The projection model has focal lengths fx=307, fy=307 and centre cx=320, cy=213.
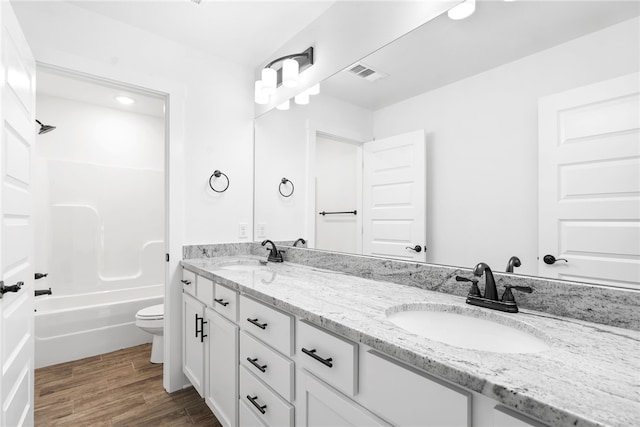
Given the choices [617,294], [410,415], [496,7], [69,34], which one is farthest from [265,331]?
[69,34]

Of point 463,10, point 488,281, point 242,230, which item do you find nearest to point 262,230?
point 242,230

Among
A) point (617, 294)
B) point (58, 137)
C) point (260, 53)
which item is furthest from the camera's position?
point (58, 137)

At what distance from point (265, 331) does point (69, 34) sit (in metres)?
1.99

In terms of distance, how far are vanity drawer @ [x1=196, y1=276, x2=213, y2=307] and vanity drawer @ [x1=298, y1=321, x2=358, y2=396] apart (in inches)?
32.3

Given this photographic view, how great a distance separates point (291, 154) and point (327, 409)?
64.7 inches

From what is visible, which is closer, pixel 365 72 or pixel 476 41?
pixel 476 41

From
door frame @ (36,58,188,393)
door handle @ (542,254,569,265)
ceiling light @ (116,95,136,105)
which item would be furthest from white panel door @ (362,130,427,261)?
ceiling light @ (116,95,136,105)

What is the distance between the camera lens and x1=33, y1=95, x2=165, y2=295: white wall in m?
2.89

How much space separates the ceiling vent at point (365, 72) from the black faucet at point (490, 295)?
0.99 meters

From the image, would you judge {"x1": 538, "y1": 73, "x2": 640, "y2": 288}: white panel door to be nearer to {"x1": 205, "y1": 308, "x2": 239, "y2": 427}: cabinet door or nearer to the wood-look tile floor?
{"x1": 205, "y1": 308, "x2": 239, "y2": 427}: cabinet door

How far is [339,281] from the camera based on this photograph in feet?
4.75

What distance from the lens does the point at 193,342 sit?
6.19 ft

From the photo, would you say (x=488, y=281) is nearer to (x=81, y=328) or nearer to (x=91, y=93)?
(x=81, y=328)

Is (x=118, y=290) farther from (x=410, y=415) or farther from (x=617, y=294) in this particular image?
(x=617, y=294)
